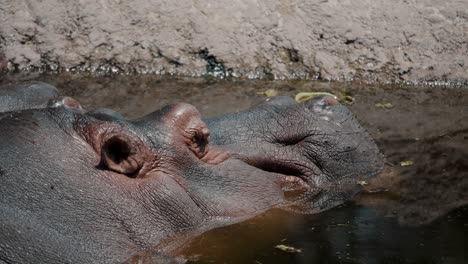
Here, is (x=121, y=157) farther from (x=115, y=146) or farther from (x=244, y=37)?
(x=244, y=37)

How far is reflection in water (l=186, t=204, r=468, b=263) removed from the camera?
15.1ft

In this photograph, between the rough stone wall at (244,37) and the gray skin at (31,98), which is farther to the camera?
the rough stone wall at (244,37)

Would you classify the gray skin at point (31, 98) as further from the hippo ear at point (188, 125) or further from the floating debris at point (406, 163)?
the floating debris at point (406, 163)

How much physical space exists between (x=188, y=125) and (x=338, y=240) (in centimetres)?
98

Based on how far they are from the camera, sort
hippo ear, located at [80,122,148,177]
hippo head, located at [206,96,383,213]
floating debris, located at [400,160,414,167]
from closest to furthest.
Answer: hippo ear, located at [80,122,148,177], hippo head, located at [206,96,383,213], floating debris, located at [400,160,414,167]

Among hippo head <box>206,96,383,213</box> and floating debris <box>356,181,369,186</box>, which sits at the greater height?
hippo head <box>206,96,383,213</box>

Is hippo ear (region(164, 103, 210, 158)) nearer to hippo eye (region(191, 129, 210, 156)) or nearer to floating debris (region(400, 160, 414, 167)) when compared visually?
hippo eye (region(191, 129, 210, 156))

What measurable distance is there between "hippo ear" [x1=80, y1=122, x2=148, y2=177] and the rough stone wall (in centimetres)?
393

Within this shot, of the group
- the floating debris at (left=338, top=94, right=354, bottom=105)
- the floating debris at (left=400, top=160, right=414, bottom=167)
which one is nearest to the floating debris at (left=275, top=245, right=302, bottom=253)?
the floating debris at (left=400, top=160, right=414, bottom=167)

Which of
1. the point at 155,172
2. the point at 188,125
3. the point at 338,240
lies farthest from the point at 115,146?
the point at 338,240

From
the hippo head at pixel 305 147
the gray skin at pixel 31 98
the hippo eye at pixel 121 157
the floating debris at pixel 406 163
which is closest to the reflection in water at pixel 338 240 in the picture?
the hippo head at pixel 305 147

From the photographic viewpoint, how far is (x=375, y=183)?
546cm

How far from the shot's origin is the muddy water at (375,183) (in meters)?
4.69

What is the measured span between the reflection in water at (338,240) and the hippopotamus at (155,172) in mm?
90
